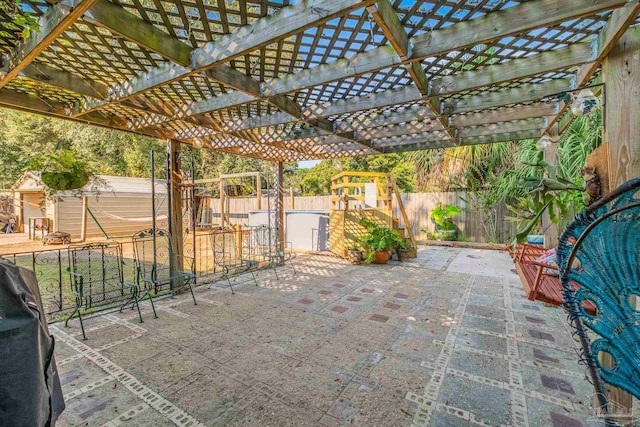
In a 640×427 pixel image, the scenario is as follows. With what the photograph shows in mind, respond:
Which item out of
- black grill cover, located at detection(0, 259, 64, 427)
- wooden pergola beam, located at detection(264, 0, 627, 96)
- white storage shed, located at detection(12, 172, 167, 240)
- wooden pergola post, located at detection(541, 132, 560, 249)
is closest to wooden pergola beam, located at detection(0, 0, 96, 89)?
black grill cover, located at detection(0, 259, 64, 427)

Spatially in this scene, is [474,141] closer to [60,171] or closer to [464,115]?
[464,115]

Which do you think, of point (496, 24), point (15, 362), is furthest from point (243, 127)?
point (15, 362)

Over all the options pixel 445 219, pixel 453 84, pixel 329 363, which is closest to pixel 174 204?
pixel 329 363

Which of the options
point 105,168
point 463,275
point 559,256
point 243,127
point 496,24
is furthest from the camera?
point 105,168

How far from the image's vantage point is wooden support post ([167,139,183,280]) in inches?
177

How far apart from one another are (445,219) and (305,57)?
26.3ft

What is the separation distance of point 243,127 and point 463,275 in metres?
4.73

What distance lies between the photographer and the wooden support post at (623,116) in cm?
175

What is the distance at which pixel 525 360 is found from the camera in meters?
2.46

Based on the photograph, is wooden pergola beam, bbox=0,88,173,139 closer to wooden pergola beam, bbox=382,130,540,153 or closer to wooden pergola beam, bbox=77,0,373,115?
wooden pergola beam, bbox=77,0,373,115

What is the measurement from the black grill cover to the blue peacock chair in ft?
7.46

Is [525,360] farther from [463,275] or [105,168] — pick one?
[105,168]

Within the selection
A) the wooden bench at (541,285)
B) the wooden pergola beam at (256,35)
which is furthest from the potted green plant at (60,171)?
the wooden bench at (541,285)

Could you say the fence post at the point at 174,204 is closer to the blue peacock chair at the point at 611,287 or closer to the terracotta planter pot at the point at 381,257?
the terracotta planter pot at the point at 381,257
